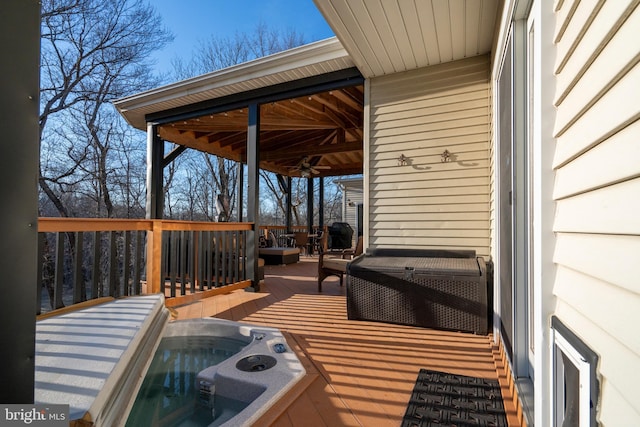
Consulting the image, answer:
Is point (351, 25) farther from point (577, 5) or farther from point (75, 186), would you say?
point (75, 186)

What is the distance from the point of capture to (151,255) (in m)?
3.69

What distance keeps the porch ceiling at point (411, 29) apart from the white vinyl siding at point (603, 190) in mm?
2077

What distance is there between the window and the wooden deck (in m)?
0.70

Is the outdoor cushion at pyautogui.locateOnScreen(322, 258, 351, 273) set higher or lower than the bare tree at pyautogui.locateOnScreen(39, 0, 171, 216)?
lower

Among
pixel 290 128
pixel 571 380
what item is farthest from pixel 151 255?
pixel 290 128

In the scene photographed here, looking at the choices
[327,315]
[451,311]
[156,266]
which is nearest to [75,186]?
[156,266]

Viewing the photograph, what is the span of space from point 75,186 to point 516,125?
1242 centimetres

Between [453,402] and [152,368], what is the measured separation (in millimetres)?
2078

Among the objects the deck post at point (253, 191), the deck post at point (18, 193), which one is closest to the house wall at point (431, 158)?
the deck post at point (253, 191)

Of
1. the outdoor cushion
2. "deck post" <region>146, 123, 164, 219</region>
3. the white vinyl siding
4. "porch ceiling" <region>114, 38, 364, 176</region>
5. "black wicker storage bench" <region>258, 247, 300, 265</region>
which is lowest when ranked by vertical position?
"black wicker storage bench" <region>258, 247, 300, 265</region>

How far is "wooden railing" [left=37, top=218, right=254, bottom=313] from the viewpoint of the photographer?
2846 mm

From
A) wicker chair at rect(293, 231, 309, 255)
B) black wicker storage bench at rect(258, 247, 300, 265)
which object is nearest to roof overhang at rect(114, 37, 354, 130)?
black wicker storage bench at rect(258, 247, 300, 265)

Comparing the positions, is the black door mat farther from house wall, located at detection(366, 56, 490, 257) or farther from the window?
house wall, located at detection(366, 56, 490, 257)

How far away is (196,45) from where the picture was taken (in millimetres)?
13727
